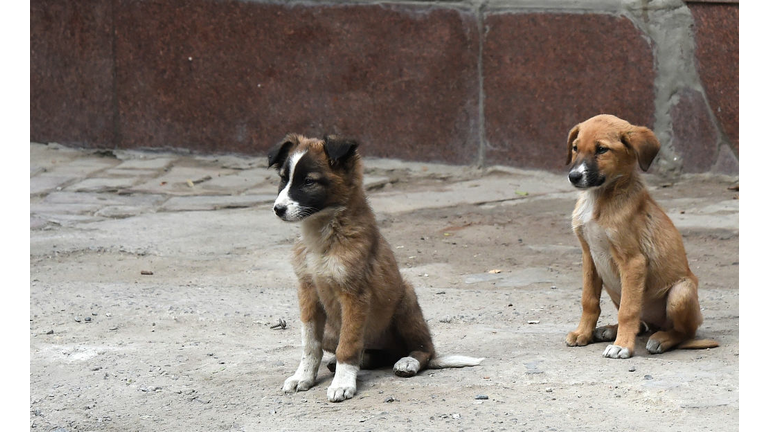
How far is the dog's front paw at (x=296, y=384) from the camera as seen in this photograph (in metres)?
4.30

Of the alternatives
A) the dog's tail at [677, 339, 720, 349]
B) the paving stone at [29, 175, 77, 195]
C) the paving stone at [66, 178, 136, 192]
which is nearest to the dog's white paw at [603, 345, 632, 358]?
the dog's tail at [677, 339, 720, 349]

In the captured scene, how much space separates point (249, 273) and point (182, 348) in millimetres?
1569

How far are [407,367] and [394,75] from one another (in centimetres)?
524

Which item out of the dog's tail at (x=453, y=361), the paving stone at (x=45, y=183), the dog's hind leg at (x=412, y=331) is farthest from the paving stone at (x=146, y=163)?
the dog's tail at (x=453, y=361)

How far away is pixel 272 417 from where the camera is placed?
158 inches

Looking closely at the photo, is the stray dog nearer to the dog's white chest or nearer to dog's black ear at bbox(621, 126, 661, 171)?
the dog's white chest

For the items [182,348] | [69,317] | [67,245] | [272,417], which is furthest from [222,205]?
[272,417]

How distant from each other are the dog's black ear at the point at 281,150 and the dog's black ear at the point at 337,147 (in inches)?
6.8

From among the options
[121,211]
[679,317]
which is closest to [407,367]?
[679,317]

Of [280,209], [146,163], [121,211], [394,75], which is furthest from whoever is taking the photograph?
[146,163]

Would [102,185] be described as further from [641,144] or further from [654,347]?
[654,347]

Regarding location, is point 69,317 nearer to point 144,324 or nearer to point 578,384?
point 144,324

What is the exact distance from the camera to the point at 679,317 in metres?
4.77

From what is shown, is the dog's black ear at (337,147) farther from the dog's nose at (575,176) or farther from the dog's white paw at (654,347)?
the dog's white paw at (654,347)
